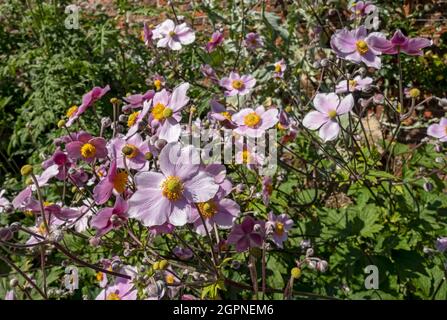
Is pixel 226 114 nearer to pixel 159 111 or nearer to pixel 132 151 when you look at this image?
pixel 159 111

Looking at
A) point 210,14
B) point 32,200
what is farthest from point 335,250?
point 210,14

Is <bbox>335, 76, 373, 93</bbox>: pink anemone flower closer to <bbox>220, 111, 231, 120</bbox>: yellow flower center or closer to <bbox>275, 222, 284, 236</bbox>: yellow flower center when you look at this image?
<bbox>220, 111, 231, 120</bbox>: yellow flower center

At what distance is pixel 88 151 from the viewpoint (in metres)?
1.34

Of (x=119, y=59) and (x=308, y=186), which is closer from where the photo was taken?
(x=308, y=186)

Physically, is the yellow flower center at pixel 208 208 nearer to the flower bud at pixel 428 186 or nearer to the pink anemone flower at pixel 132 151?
the pink anemone flower at pixel 132 151

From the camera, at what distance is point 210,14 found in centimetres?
→ 317

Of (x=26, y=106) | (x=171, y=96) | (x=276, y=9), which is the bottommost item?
(x=171, y=96)

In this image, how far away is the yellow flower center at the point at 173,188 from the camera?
116cm

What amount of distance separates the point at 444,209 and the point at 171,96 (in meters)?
1.29

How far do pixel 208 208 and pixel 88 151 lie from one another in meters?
0.41

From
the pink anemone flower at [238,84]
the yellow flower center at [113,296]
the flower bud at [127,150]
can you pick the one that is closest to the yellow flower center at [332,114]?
the pink anemone flower at [238,84]

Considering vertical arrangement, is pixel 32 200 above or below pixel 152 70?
below
